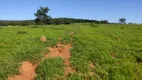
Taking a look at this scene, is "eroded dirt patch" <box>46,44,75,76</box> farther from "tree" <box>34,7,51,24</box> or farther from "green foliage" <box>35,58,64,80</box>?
"tree" <box>34,7,51,24</box>

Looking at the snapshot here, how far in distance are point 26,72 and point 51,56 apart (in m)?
2.80

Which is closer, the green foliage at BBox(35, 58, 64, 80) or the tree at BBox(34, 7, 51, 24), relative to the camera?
the green foliage at BBox(35, 58, 64, 80)

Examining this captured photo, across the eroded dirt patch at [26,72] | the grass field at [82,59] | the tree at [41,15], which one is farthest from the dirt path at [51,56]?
the tree at [41,15]

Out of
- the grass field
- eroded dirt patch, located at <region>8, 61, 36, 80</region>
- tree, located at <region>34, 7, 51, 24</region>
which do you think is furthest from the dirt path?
tree, located at <region>34, 7, 51, 24</region>

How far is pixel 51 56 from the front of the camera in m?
16.4

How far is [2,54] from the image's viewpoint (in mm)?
16141

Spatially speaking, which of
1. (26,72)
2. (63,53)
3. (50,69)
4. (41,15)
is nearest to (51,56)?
(63,53)

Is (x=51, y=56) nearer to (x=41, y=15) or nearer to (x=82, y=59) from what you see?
(x=82, y=59)

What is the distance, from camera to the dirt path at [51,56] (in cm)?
1353

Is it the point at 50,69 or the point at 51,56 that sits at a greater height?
the point at 51,56

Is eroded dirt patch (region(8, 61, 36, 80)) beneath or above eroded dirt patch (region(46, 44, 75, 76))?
beneath

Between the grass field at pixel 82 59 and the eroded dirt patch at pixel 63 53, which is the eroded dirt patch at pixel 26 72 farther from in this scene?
the eroded dirt patch at pixel 63 53

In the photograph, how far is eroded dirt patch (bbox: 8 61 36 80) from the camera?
1336 cm

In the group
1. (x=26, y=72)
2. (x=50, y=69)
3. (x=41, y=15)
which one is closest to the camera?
(x=26, y=72)
